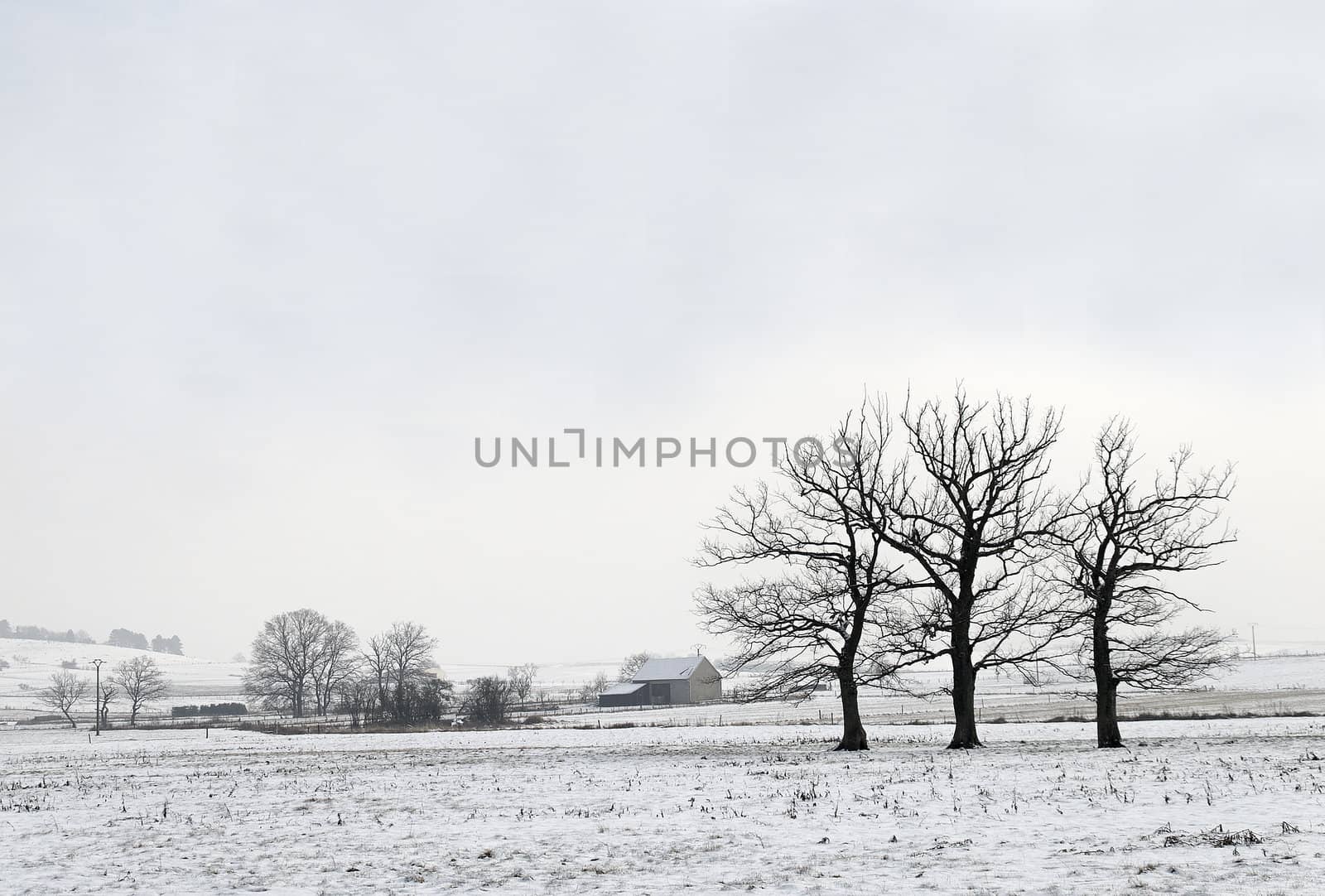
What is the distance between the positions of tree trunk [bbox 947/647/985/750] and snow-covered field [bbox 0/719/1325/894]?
1.05 m

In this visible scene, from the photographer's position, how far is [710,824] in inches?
613

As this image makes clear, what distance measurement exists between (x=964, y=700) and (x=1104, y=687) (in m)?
4.12

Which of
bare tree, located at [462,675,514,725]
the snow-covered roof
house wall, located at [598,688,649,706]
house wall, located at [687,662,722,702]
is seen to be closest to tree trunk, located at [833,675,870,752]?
bare tree, located at [462,675,514,725]

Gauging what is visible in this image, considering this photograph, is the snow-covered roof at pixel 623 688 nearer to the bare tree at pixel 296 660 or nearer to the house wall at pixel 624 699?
the house wall at pixel 624 699

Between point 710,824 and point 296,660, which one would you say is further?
point 296,660

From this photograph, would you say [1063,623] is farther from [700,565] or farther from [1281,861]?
[1281,861]

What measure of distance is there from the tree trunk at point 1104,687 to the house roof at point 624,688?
96957 mm

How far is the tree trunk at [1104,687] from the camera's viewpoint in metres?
28.6

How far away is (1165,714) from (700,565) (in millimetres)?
31363

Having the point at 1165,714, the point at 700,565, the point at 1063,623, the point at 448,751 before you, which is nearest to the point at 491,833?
the point at 700,565

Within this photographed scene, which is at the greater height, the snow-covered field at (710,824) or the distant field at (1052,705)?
the snow-covered field at (710,824)

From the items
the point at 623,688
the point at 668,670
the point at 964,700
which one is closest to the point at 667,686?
the point at 668,670

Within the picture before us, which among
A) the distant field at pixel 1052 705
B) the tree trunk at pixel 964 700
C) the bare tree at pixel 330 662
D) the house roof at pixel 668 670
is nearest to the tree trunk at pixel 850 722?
the tree trunk at pixel 964 700

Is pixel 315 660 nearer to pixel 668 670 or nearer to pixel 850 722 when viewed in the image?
pixel 668 670
